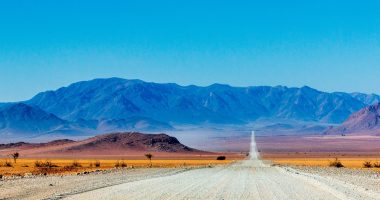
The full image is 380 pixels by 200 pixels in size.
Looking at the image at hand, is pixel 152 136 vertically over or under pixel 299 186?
over

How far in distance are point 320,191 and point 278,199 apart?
4.98m

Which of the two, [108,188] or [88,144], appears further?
A: [88,144]

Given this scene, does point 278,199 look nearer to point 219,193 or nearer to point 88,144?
point 219,193

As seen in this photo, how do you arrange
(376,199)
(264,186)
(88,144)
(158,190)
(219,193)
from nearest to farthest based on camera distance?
(376,199)
(219,193)
(158,190)
(264,186)
(88,144)

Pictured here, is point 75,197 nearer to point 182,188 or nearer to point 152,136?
point 182,188

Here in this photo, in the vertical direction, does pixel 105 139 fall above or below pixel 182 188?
above

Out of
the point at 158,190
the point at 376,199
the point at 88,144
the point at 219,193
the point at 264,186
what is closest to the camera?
the point at 376,199

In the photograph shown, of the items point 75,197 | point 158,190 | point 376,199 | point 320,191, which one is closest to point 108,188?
point 158,190

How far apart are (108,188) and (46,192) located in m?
3.42

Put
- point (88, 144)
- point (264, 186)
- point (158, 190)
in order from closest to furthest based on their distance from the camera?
point (158, 190) < point (264, 186) < point (88, 144)

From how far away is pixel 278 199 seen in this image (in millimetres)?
26781

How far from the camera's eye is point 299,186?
34.6 metres

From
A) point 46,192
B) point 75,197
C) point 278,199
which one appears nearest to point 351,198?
point 278,199

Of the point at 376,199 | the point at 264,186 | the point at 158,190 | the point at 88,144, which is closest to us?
the point at 376,199
